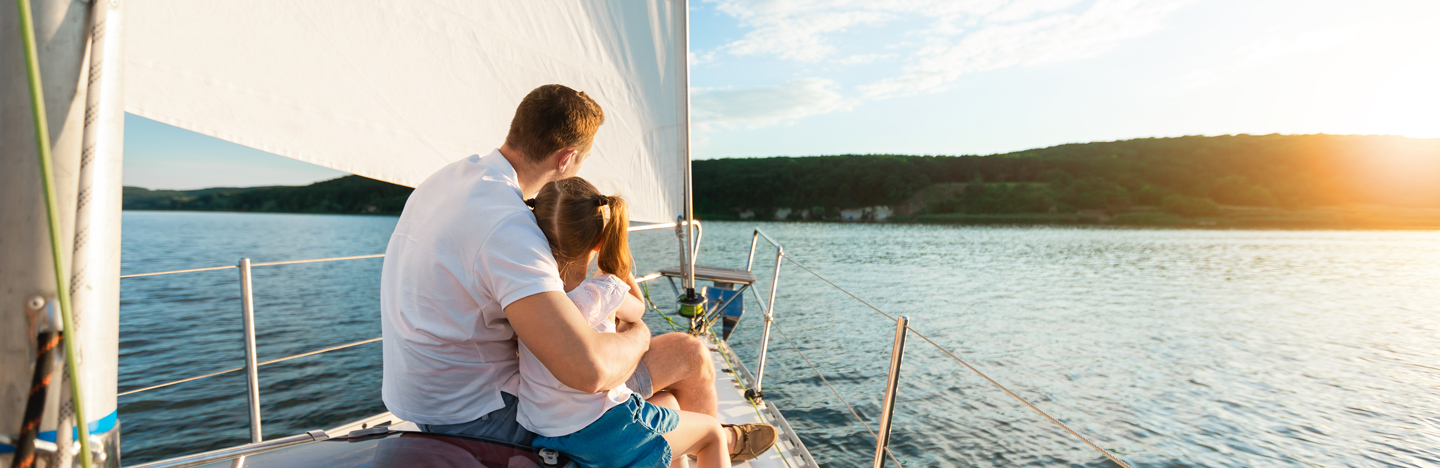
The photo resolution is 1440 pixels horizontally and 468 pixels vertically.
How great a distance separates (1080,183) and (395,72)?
5021 centimetres

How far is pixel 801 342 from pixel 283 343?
24.1 feet

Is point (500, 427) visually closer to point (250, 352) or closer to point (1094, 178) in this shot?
point (250, 352)

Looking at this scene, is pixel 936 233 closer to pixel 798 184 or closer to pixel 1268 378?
pixel 798 184

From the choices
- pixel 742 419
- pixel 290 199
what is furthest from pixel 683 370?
pixel 290 199

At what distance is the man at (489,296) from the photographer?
97cm

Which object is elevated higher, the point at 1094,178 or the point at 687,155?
the point at 1094,178

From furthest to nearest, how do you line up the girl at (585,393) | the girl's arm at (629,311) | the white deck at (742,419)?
the white deck at (742,419), the girl's arm at (629,311), the girl at (585,393)

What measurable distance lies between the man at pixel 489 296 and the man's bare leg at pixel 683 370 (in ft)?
0.71

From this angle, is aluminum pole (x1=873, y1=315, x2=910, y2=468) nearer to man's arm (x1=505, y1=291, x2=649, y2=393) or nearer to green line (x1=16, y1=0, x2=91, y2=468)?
man's arm (x1=505, y1=291, x2=649, y2=393)

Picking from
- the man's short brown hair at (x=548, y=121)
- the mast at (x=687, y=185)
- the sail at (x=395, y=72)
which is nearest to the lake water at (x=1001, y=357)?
the mast at (x=687, y=185)

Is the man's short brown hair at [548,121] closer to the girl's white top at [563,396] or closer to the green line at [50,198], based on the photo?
the girl's white top at [563,396]

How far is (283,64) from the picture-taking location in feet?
4.92

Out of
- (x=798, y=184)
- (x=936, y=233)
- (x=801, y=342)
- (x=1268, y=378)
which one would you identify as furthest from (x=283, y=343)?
(x=798, y=184)

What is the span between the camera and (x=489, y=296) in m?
1.04
